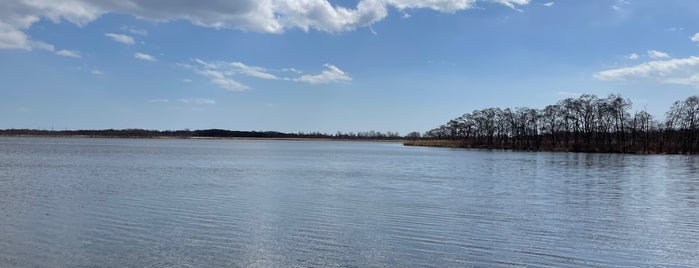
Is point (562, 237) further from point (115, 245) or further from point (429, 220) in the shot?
point (115, 245)

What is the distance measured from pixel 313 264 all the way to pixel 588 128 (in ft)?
361

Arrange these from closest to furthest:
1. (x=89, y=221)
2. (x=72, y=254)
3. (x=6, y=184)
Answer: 1. (x=72, y=254)
2. (x=89, y=221)
3. (x=6, y=184)

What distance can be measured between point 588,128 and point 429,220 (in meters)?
103

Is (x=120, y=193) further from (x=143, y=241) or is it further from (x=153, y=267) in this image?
(x=153, y=267)

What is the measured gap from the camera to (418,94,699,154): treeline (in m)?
97.9

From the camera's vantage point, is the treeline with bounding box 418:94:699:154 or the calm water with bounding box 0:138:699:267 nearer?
the calm water with bounding box 0:138:699:267

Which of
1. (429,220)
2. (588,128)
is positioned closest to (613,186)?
(429,220)

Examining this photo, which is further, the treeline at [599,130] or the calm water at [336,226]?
the treeline at [599,130]

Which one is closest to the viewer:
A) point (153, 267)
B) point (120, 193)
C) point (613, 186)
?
point (153, 267)

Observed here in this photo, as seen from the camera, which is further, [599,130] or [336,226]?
[599,130]

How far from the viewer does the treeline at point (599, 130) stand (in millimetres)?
97938

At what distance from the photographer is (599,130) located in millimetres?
108188

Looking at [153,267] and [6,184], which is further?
[6,184]

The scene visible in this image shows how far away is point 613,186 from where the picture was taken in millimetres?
29969
